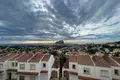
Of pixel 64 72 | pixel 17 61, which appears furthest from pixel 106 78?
pixel 17 61

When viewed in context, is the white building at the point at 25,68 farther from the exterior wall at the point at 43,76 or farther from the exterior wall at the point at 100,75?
the exterior wall at the point at 100,75

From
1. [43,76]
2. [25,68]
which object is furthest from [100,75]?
[25,68]

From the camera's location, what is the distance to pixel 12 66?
85.1 ft

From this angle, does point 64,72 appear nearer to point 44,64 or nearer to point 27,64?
point 44,64

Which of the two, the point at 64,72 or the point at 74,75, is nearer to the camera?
the point at 74,75

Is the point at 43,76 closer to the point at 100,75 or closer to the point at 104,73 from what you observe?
the point at 100,75

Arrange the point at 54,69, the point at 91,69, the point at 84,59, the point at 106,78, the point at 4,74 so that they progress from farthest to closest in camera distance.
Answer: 1. the point at 54,69
2. the point at 4,74
3. the point at 84,59
4. the point at 91,69
5. the point at 106,78

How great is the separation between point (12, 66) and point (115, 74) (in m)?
23.9

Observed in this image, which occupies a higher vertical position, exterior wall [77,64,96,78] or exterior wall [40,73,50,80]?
exterior wall [77,64,96,78]

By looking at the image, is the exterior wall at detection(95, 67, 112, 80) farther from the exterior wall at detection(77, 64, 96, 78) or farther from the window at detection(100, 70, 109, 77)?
the exterior wall at detection(77, 64, 96, 78)

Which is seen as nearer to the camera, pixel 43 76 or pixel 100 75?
pixel 100 75

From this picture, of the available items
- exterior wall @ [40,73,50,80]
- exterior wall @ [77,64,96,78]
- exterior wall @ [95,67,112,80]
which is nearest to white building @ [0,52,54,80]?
exterior wall @ [40,73,50,80]

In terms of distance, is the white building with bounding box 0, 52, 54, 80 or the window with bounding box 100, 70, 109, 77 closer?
the window with bounding box 100, 70, 109, 77

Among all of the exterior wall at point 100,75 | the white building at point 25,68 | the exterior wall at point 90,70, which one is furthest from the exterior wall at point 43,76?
the exterior wall at point 100,75
